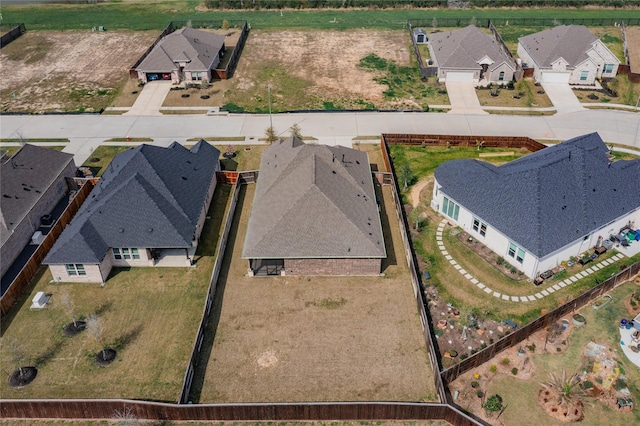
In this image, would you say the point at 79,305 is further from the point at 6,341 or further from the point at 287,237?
the point at 287,237

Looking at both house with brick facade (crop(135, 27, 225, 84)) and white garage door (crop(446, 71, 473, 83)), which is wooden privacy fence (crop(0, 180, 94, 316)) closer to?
house with brick facade (crop(135, 27, 225, 84))

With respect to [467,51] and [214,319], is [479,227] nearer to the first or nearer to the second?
[214,319]

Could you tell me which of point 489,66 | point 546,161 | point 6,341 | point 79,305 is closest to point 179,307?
point 79,305

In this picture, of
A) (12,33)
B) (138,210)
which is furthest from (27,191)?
(12,33)

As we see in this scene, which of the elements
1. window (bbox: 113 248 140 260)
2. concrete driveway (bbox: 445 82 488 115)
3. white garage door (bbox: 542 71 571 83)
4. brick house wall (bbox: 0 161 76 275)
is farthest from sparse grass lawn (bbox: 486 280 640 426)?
white garage door (bbox: 542 71 571 83)

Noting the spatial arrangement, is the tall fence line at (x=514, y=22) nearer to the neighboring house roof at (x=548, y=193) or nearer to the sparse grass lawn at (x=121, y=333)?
the neighboring house roof at (x=548, y=193)

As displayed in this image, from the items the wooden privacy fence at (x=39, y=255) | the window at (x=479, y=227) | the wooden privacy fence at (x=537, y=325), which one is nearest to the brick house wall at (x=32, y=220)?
the wooden privacy fence at (x=39, y=255)
